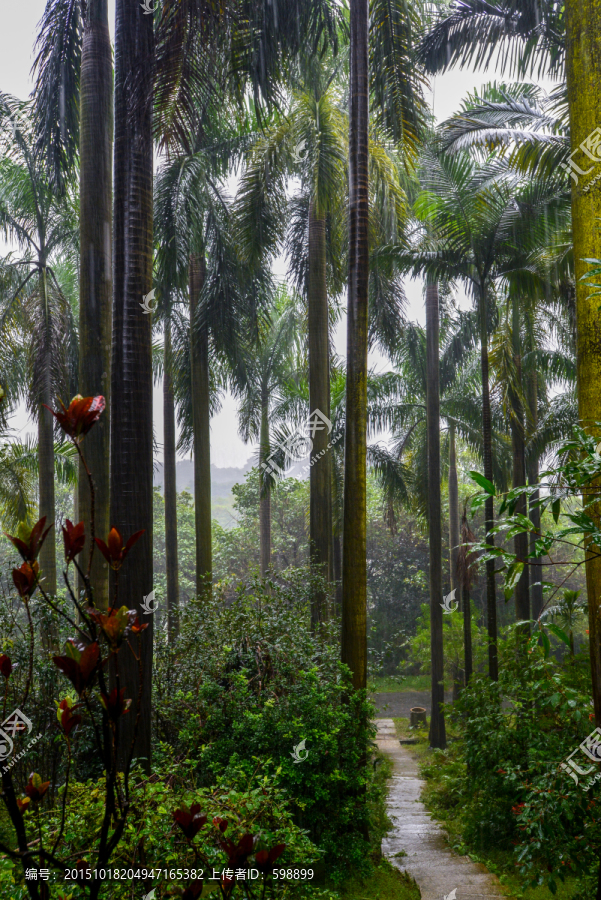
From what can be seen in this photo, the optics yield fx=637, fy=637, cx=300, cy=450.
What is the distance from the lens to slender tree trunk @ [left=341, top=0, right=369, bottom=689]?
609 cm

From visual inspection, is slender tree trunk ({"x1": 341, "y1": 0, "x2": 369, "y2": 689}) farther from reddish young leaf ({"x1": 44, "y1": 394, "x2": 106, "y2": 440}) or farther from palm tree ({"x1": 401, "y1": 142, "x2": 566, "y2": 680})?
reddish young leaf ({"x1": 44, "y1": 394, "x2": 106, "y2": 440})

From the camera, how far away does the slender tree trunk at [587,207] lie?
3295 mm

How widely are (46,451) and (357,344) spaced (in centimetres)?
711

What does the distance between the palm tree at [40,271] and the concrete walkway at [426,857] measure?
6.41m

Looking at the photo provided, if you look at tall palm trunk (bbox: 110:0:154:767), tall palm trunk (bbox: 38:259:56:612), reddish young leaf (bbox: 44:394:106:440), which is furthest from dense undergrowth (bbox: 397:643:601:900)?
tall palm trunk (bbox: 38:259:56:612)

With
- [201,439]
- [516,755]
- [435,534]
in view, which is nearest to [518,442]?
[435,534]

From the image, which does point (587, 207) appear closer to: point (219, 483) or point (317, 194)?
point (317, 194)

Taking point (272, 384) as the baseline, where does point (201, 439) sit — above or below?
below

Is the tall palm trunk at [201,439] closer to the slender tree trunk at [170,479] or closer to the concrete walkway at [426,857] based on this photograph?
the slender tree trunk at [170,479]

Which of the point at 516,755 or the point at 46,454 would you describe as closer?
the point at 516,755

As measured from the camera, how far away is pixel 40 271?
1088 centimetres

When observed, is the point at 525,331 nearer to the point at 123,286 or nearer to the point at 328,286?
the point at 328,286

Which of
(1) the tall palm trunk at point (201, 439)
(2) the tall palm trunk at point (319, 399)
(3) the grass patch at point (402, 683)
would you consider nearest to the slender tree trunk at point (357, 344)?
(2) the tall palm trunk at point (319, 399)

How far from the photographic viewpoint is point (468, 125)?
8281 mm
